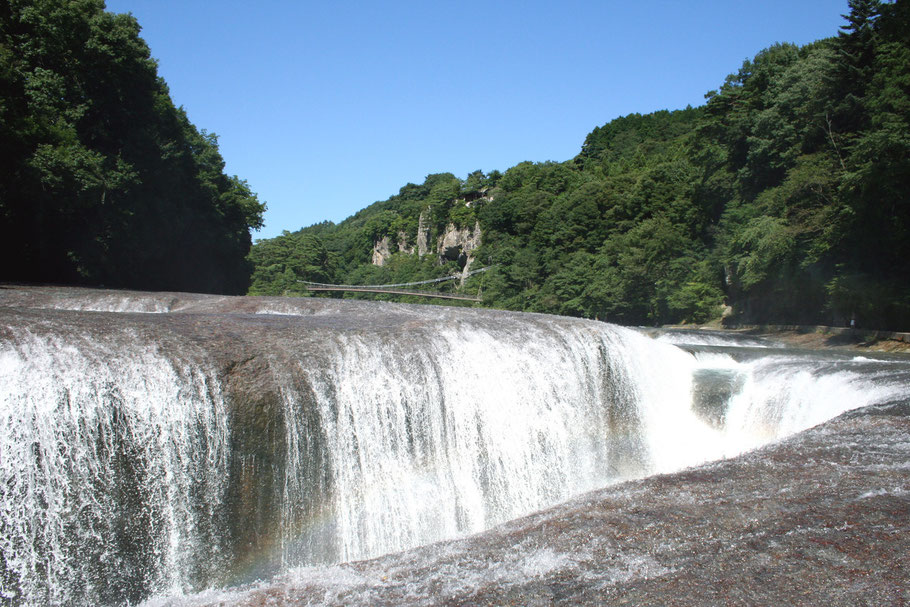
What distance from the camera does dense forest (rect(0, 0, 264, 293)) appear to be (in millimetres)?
20609

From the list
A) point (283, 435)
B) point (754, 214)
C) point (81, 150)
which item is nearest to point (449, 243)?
point (754, 214)

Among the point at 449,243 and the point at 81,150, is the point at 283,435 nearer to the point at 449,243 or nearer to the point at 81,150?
the point at 81,150

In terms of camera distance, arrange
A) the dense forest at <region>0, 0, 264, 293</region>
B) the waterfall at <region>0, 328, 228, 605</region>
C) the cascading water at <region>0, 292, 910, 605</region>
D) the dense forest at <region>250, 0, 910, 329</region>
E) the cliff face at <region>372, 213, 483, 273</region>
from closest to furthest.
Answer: the waterfall at <region>0, 328, 228, 605</region>
the cascading water at <region>0, 292, 910, 605</region>
the dense forest at <region>0, 0, 264, 293</region>
the dense forest at <region>250, 0, 910, 329</region>
the cliff face at <region>372, 213, 483, 273</region>

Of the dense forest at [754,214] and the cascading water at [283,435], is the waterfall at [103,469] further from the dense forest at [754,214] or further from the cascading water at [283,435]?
the dense forest at [754,214]

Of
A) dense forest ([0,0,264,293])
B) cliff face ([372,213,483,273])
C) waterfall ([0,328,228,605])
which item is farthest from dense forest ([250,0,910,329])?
dense forest ([0,0,264,293])

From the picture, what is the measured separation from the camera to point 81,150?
72.3 feet

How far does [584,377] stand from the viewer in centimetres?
1280

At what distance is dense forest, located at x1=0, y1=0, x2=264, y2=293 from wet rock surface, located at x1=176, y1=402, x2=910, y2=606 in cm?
1993

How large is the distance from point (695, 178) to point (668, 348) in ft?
130

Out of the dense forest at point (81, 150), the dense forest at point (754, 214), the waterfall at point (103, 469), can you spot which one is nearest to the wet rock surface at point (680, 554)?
the waterfall at point (103, 469)

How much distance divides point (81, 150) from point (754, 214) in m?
32.8

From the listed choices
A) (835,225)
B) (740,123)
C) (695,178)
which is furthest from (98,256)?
(695,178)

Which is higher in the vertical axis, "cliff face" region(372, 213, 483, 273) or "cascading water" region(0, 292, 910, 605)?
"cliff face" region(372, 213, 483, 273)

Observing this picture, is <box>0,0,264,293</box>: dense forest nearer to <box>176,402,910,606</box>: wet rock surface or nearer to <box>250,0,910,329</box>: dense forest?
<box>176,402,910,606</box>: wet rock surface
